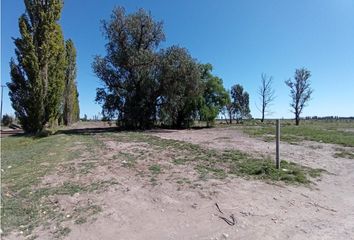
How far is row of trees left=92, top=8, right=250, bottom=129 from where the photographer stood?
24.8 m

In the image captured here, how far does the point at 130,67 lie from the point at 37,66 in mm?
8492

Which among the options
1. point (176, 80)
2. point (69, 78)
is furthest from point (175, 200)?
point (69, 78)

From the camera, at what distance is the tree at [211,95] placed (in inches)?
1242

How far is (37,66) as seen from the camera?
59.7 feet

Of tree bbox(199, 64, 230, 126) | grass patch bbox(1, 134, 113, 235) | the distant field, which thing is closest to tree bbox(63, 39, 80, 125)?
tree bbox(199, 64, 230, 126)

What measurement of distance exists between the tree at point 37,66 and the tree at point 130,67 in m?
5.92

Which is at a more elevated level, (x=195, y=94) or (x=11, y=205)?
(x=195, y=94)

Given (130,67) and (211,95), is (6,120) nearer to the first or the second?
(130,67)

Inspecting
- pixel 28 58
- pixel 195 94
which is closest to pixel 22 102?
pixel 28 58

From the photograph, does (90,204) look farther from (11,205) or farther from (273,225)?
(273,225)

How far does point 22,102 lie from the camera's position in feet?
62.1

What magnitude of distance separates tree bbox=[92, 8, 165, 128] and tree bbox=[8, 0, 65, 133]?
5.92 m

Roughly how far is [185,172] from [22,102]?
54.8 ft

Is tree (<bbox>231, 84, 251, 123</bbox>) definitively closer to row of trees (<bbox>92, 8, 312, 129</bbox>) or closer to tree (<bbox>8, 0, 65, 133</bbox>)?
row of trees (<bbox>92, 8, 312, 129</bbox>)
